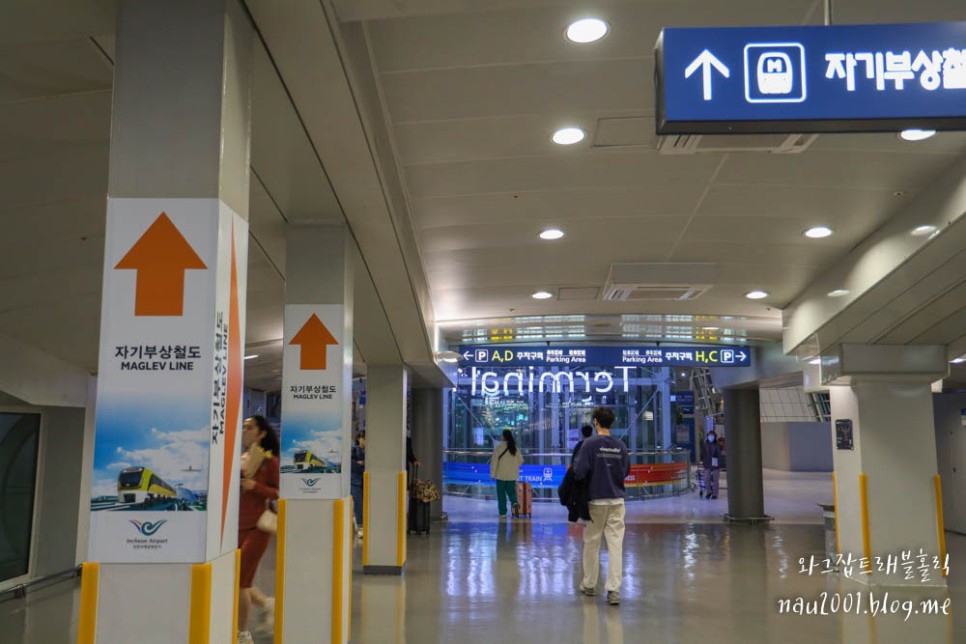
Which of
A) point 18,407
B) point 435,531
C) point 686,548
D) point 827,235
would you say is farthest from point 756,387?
point 18,407

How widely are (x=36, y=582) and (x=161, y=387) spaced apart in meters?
6.56

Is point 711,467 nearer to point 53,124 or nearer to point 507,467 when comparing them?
point 507,467

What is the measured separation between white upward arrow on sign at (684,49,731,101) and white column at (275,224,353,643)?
3089 millimetres

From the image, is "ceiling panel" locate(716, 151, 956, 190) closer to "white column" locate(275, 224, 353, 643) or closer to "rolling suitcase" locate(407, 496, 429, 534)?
"white column" locate(275, 224, 353, 643)

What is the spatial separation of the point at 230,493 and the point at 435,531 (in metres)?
9.29

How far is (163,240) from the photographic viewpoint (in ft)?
8.11

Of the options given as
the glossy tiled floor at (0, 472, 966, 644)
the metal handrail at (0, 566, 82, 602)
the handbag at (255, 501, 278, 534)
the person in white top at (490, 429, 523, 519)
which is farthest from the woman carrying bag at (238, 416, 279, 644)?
the person in white top at (490, 429, 523, 519)

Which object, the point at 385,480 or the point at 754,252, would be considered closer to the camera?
the point at 754,252

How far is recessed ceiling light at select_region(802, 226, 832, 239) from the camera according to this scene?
629 centimetres

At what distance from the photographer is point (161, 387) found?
2.43m

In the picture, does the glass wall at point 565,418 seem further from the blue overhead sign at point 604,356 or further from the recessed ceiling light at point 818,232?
the recessed ceiling light at point 818,232

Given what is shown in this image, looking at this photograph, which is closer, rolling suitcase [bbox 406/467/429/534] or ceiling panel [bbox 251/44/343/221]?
ceiling panel [bbox 251/44/343/221]

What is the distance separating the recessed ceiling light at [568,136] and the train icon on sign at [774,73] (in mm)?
1841

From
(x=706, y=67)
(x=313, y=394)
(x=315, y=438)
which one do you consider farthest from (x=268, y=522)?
(x=706, y=67)
